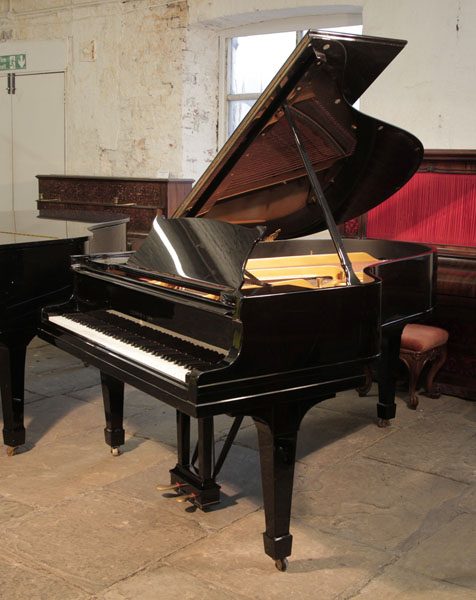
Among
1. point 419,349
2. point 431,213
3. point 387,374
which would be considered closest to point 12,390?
point 387,374

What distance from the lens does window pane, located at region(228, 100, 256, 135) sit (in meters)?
7.10

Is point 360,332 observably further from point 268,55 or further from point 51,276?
point 268,55

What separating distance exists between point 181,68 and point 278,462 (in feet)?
17.5

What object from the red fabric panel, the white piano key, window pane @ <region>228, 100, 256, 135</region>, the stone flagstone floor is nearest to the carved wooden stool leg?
the stone flagstone floor

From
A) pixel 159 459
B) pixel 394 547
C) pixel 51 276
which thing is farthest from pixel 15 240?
pixel 394 547

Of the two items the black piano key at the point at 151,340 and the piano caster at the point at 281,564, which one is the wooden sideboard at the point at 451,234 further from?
the piano caster at the point at 281,564

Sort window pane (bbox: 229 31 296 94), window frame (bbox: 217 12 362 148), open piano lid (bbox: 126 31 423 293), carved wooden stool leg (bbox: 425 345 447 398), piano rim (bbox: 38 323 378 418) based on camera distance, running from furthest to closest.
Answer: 1. window pane (bbox: 229 31 296 94)
2. window frame (bbox: 217 12 362 148)
3. carved wooden stool leg (bbox: 425 345 447 398)
4. open piano lid (bbox: 126 31 423 293)
5. piano rim (bbox: 38 323 378 418)

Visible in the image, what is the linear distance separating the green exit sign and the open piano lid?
5.66 metres

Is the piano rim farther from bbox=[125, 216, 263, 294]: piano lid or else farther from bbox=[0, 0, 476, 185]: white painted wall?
bbox=[0, 0, 476, 185]: white painted wall

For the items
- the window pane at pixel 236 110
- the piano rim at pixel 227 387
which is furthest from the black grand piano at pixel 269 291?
the window pane at pixel 236 110

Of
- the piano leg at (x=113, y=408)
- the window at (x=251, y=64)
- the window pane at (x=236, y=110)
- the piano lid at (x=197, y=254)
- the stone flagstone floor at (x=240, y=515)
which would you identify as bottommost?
the stone flagstone floor at (x=240, y=515)

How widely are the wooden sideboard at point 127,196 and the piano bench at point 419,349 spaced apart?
9.74 ft

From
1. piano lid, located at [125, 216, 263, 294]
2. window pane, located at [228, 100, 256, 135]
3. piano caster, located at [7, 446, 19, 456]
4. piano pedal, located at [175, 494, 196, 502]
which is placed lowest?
piano caster, located at [7, 446, 19, 456]

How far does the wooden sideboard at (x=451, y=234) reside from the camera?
4.11 metres
